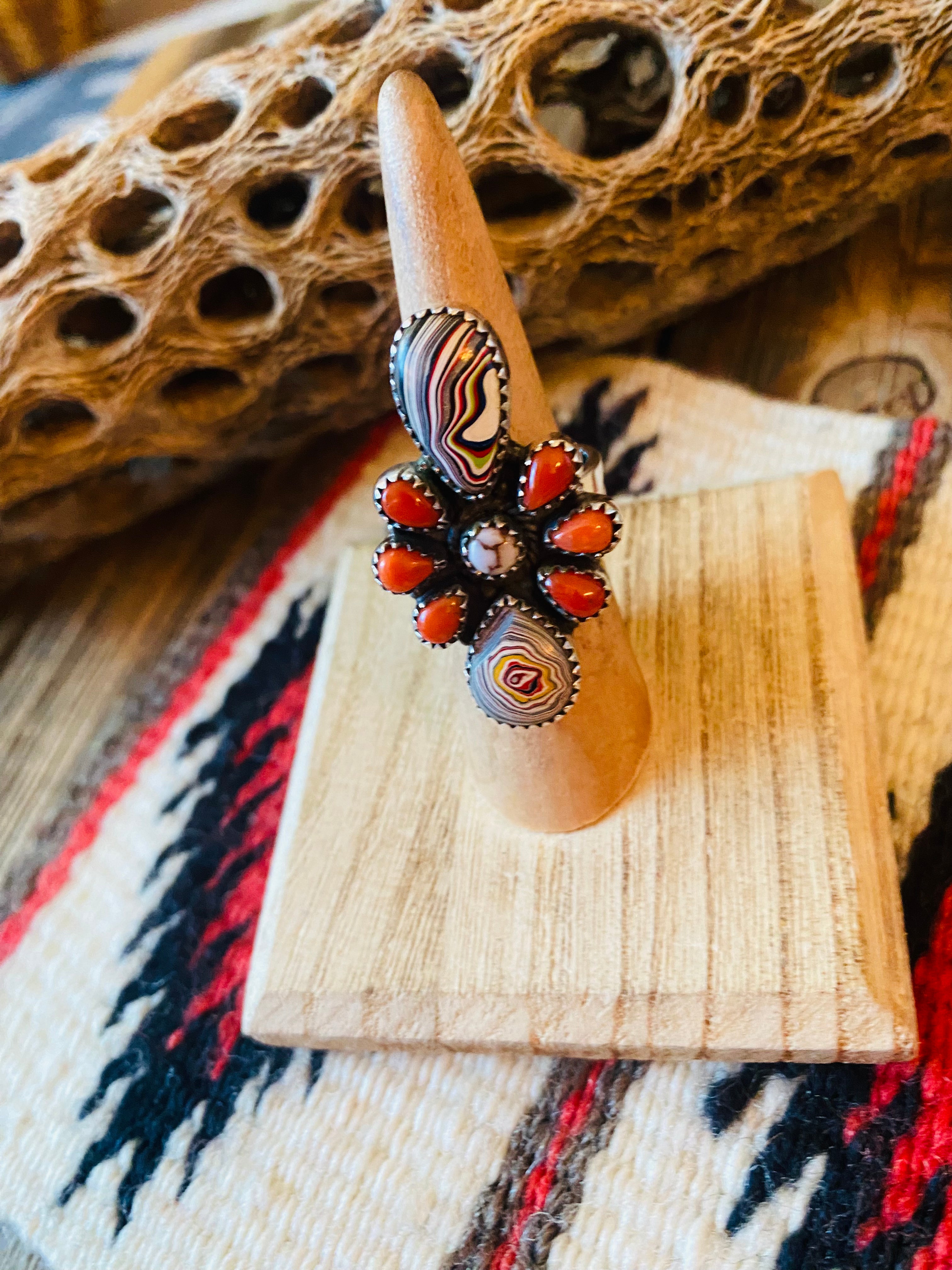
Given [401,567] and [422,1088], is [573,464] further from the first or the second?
[422,1088]

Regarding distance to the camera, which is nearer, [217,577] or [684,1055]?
[684,1055]

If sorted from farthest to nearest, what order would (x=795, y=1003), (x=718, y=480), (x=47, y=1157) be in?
(x=718, y=480) < (x=47, y=1157) < (x=795, y=1003)

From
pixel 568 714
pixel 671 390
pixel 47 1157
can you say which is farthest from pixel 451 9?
pixel 47 1157

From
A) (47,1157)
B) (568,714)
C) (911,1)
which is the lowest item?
(47,1157)

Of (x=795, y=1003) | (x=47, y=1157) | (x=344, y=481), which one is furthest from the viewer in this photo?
(x=344, y=481)

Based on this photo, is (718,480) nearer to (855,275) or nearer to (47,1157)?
(855,275)

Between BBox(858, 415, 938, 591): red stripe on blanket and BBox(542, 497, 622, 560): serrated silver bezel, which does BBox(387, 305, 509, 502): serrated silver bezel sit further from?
BBox(858, 415, 938, 591): red stripe on blanket
